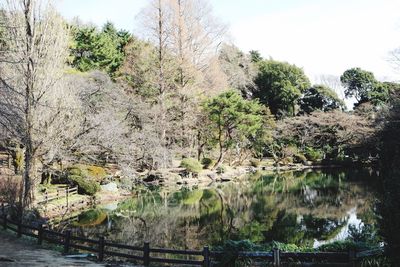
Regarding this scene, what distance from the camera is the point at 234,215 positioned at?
1681cm

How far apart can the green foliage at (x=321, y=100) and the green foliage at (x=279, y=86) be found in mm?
1207

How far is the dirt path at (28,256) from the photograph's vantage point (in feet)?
27.5

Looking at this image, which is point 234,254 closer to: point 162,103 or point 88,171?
point 88,171

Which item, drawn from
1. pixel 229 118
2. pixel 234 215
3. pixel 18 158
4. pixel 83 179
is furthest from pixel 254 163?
pixel 18 158

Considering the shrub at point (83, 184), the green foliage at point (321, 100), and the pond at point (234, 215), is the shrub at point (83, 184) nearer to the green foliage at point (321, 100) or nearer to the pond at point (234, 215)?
the pond at point (234, 215)

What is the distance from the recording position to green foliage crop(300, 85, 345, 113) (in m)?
48.5

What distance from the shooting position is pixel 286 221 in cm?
1560

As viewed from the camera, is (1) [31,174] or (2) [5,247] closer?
(2) [5,247]

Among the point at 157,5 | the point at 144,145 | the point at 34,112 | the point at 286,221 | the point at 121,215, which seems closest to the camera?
the point at 34,112

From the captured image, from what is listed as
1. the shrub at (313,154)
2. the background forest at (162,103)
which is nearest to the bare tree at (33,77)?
the background forest at (162,103)

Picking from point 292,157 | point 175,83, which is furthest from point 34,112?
point 292,157

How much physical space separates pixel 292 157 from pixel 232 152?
23.5 ft

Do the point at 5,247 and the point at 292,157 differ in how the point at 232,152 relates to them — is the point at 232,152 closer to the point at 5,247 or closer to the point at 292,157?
the point at 292,157

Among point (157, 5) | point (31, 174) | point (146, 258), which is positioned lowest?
point (146, 258)
